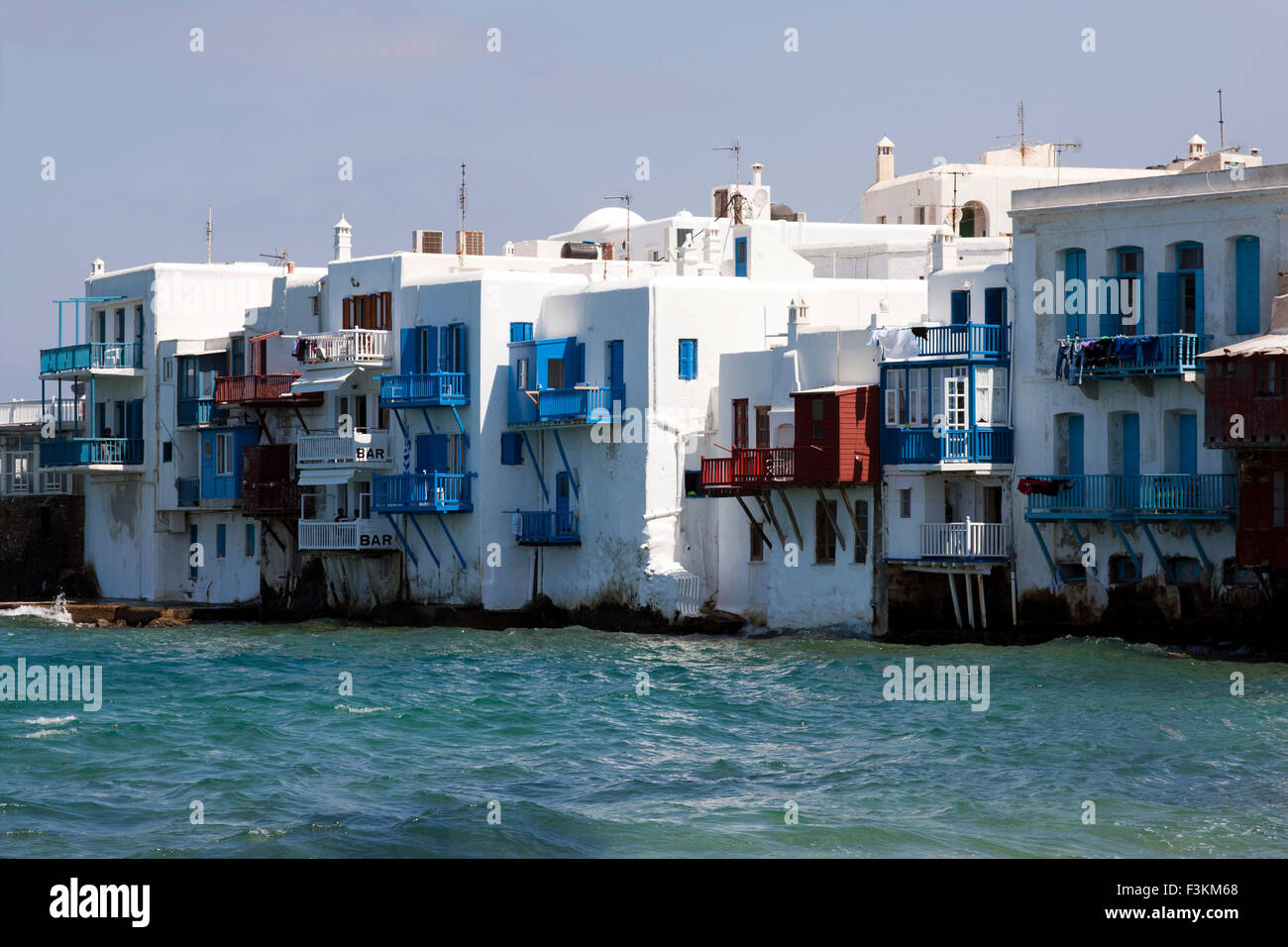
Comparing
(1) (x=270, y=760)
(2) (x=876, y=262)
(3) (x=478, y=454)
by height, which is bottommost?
(1) (x=270, y=760)

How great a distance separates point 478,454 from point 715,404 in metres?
7.02

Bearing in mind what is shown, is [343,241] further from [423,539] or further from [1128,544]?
[1128,544]

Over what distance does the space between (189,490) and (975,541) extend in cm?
2897

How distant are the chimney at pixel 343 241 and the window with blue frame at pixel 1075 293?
25.6m

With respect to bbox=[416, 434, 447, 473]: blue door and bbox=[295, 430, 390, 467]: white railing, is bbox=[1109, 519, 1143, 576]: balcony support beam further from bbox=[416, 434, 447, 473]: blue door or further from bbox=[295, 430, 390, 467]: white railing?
bbox=[295, 430, 390, 467]: white railing

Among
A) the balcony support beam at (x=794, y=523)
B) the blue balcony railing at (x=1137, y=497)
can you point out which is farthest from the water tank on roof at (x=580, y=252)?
the blue balcony railing at (x=1137, y=497)

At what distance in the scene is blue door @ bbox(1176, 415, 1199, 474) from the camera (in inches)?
1639

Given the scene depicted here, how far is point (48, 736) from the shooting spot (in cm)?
3216

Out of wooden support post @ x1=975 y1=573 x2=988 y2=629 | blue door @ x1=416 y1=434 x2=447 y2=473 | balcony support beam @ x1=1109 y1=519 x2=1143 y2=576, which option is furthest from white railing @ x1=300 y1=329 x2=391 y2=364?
balcony support beam @ x1=1109 y1=519 x2=1143 y2=576

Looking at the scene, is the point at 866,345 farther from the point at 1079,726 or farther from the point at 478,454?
the point at 1079,726

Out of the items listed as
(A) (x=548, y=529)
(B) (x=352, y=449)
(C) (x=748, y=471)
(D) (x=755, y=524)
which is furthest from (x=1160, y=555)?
(B) (x=352, y=449)

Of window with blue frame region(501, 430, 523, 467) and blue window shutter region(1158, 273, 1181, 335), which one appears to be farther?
window with blue frame region(501, 430, 523, 467)

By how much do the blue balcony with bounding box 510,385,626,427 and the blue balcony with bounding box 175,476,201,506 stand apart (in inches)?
624
